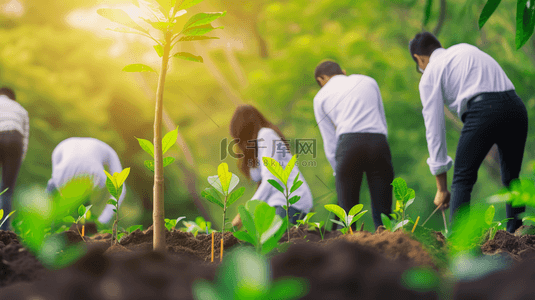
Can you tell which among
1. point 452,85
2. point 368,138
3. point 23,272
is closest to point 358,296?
point 23,272

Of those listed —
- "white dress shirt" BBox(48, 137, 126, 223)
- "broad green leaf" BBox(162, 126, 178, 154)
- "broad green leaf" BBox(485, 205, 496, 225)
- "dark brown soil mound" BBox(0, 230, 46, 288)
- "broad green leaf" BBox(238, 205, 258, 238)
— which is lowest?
"white dress shirt" BBox(48, 137, 126, 223)

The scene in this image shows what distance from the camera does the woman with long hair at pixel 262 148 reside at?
2.25 metres

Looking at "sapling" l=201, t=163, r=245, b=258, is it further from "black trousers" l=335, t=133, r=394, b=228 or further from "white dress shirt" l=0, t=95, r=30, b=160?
"white dress shirt" l=0, t=95, r=30, b=160

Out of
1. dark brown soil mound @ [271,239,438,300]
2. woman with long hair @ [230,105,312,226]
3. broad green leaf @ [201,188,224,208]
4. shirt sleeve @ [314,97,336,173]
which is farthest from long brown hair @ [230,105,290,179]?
dark brown soil mound @ [271,239,438,300]

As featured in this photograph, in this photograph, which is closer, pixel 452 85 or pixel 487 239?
pixel 487 239

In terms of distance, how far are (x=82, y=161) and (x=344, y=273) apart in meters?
3.14

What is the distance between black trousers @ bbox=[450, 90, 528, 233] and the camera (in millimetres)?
1629

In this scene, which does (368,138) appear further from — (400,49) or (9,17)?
(9,17)

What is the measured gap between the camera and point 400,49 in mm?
5504

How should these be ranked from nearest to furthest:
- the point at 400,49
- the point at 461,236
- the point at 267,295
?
1. the point at 267,295
2. the point at 461,236
3. the point at 400,49

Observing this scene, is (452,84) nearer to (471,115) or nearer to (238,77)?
(471,115)

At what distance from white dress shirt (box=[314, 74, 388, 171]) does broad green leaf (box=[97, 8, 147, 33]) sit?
172cm

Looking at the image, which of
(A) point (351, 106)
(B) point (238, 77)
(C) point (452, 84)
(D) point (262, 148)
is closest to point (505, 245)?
(C) point (452, 84)

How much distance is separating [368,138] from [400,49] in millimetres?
3922
